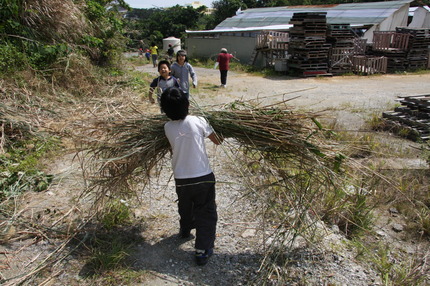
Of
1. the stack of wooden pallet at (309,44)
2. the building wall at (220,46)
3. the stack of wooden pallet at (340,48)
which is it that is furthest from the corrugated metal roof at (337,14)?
the stack of wooden pallet at (309,44)

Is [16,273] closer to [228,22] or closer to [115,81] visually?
[115,81]

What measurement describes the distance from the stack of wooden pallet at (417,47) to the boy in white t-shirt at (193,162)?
16.3 meters

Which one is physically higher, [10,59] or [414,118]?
[10,59]

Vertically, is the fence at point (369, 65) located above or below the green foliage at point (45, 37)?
below

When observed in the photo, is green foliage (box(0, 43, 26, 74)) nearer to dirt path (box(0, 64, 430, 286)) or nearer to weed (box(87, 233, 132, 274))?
dirt path (box(0, 64, 430, 286))

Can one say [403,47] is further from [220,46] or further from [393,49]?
[220,46]

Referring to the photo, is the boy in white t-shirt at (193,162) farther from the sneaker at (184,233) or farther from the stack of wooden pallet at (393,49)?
the stack of wooden pallet at (393,49)

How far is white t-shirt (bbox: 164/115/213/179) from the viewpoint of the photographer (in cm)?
234

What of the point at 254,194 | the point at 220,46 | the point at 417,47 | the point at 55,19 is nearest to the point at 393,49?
the point at 417,47

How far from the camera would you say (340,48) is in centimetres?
1433

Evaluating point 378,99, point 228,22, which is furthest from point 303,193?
point 228,22

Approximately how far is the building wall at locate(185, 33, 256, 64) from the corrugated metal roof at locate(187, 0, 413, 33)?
1.41 metres

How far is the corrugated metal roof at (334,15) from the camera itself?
19688 millimetres

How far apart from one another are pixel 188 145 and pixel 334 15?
23.7 meters
